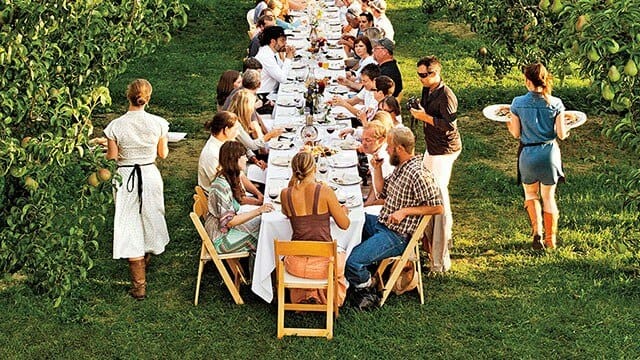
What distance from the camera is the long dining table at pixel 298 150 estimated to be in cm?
732

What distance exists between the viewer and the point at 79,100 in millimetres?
5180

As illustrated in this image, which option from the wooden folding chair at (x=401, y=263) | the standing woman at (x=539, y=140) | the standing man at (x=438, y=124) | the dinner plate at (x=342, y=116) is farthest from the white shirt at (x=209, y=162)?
the standing woman at (x=539, y=140)

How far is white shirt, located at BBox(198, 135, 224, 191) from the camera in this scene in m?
7.98

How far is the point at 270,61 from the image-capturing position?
11203 millimetres

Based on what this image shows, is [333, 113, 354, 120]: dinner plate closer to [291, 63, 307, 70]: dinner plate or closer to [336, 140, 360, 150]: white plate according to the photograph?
[336, 140, 360, 150]: white plate

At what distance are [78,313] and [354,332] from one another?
2.16 meters

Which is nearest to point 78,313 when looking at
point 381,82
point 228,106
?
point 228,106

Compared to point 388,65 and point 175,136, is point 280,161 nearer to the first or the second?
point 388,65

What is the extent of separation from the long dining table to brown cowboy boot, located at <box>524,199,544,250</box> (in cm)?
162

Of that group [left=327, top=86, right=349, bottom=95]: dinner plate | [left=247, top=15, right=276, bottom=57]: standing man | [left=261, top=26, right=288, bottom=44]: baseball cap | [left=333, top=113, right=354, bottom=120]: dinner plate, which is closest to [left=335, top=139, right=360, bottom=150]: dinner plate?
[left=333, top=113, right=354, bottom=120]: dinner plate

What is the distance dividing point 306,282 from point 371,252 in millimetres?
693

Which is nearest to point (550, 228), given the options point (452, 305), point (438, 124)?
point (438, 124)

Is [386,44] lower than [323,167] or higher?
higher

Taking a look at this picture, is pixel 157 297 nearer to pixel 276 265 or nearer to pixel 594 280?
pixel 276 265
